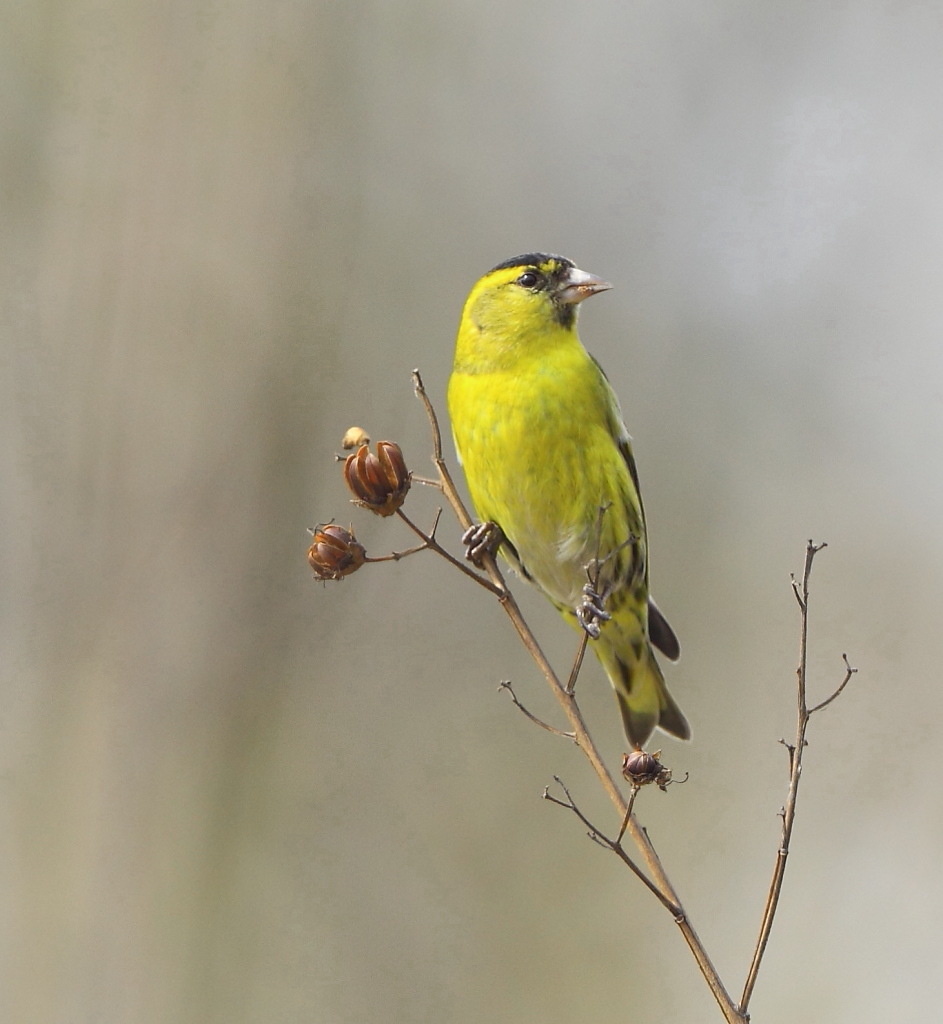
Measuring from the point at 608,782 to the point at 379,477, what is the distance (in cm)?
88

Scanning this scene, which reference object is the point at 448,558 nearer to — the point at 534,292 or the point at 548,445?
the point at 548,445

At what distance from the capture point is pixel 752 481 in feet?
23.5

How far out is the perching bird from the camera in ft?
11.3

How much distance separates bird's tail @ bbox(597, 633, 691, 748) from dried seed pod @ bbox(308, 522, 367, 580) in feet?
6.43

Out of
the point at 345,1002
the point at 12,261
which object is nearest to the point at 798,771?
the point at 12,261

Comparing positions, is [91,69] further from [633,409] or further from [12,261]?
[633,409]

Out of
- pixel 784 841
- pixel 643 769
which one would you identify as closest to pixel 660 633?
pixel 643 769

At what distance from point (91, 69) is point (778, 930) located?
632 cm

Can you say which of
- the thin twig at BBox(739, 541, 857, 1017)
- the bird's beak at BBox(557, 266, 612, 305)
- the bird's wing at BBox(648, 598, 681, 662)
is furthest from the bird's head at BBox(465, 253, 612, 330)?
the thin twig at BBox(739, 541, 857, 1017)

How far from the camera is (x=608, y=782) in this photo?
1.62m

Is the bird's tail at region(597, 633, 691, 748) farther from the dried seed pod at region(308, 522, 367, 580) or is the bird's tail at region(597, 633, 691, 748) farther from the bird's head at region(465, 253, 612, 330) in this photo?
the dried seed pod at region(308, 522, 367, 580)

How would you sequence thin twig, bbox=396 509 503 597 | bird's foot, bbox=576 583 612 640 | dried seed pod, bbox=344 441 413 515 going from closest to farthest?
thin twig, bbox=396 509 503 597
dried seed pod, bbox=344 441 413 515
bird's foot, bbox=576 583 612 640

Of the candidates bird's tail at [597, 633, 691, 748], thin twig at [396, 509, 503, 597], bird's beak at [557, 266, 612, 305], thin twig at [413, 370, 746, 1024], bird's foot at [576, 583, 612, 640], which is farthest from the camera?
bird's tail at [597, 633, 691, 748]

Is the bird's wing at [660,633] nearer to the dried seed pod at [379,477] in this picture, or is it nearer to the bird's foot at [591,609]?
the bird's foot at [591,609]
